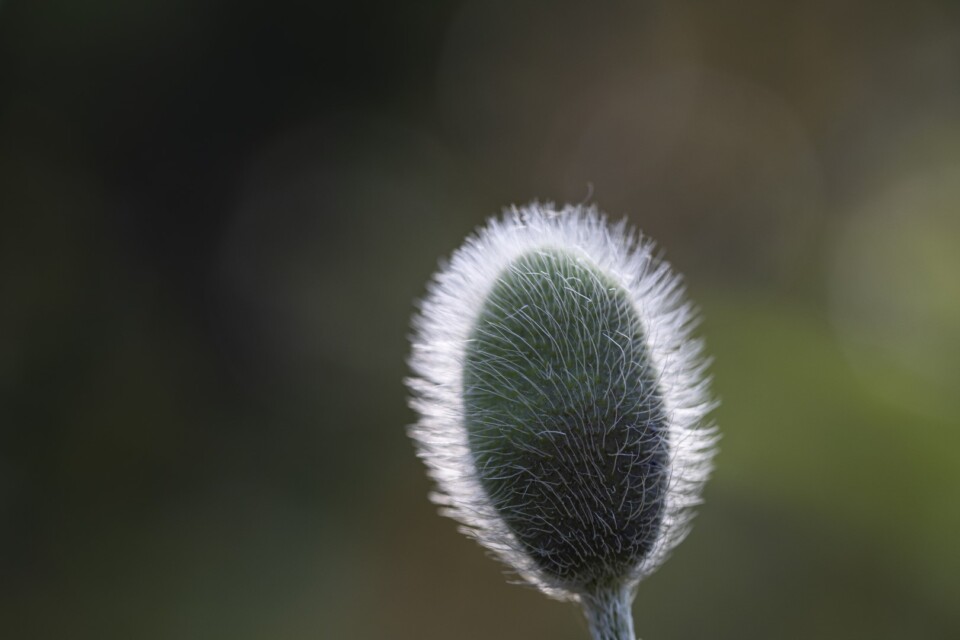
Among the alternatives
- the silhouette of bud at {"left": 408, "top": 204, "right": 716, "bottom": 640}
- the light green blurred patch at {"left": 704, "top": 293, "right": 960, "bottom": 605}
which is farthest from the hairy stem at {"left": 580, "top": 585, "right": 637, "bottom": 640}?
the light green blurred patch at {"left": 704, "top": 293, "right": 960, "bottom": 605}

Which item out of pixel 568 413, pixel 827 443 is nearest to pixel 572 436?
pixel 568 413

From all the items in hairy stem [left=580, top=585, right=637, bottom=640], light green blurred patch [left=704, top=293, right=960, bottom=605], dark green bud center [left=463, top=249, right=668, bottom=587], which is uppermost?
light green blurred patch [left=704, top=293, right=960, bottom=605]

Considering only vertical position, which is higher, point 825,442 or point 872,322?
point 872,322

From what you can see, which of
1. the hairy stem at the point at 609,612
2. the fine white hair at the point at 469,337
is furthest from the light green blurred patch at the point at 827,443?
the hairy stem at the point at 609,612

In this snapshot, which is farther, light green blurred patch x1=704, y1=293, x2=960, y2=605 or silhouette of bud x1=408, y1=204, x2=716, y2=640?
light green blurred patch x1=704, y1=293, x2=960, y2=605

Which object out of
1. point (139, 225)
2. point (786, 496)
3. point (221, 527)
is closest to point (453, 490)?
point (786, 496)

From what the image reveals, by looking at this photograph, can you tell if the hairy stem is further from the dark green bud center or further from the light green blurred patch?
the light green blurred patch

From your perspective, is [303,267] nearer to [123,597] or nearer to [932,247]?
[123,597]
